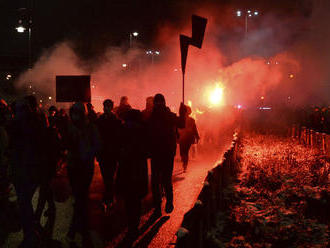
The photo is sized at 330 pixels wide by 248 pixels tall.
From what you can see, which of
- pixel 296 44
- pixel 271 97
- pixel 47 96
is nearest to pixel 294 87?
pixel 271 97

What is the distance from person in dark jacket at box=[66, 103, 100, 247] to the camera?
13.4 feet

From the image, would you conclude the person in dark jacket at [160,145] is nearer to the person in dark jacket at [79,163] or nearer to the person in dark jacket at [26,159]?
the person in dark jacket at [79,163]

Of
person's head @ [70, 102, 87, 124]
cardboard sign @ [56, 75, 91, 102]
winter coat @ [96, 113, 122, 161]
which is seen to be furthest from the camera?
cardboard sign @ [56, 75, 91, 102]

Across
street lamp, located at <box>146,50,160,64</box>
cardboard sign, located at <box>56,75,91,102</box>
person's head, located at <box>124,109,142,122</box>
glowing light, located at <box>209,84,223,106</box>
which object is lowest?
person's head, located at <box>124,109,142,122</box>

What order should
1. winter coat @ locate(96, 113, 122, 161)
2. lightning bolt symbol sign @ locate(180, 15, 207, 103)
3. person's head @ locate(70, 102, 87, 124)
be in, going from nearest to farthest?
person's head @ locate(70, 102, 87, 124)
winter coat @ locate(96, 113, 122, 161)
lightning bolt symbol sign @ locate(180, 15, 207, 103)

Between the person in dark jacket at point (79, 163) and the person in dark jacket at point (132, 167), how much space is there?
1.34 feet

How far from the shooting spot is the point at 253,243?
14.5 ft

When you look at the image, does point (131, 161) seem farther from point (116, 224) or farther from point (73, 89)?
point (73, 89)

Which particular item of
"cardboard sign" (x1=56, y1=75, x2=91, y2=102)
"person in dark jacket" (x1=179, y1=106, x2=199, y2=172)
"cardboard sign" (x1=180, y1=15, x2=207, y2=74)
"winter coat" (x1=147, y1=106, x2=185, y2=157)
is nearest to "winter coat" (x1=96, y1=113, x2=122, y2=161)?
"winter coat" (x1=147, y1=106, x2=185, y2=157)

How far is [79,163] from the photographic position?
4074mm

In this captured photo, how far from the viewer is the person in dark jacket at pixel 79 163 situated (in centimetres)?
408

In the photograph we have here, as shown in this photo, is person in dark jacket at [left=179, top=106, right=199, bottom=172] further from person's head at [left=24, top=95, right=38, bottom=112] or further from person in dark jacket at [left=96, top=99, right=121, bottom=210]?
person's head at [left=24, top=95, right=38, bottom=112]

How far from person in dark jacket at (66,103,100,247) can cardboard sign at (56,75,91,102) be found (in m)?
3.80

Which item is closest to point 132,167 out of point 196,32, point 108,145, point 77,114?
point 77,114
